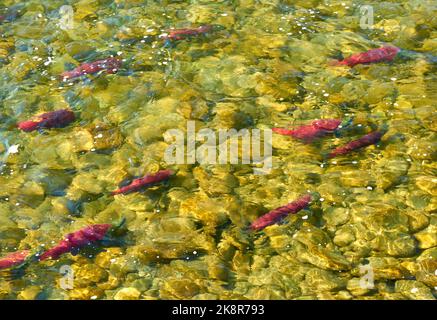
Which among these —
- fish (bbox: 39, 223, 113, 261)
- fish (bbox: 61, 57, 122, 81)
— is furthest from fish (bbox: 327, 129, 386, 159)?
fish (bbox: 61, 57, 122, 81)

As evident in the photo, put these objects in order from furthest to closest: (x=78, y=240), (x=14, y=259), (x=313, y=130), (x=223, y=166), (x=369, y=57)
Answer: (x=369, y=57) < (x=313, y=130) < (x=223, y=166) < (x=78, y=240) < (x=14, y=259)

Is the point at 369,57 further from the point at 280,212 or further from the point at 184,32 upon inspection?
the point at 280,212

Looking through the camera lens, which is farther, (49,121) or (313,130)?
(49,121)

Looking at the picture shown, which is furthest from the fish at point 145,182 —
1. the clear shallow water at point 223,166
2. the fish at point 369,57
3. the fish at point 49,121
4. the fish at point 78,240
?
the fish at point 369,57

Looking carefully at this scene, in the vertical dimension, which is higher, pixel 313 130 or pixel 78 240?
pixel 313 130

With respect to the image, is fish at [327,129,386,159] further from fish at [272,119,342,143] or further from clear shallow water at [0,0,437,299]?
fish at [272,119,342,143]

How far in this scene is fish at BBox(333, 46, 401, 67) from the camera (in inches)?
332

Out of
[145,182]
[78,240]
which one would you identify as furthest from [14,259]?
[145,182]

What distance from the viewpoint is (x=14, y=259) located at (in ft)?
19.7

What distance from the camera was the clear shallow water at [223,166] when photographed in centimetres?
570

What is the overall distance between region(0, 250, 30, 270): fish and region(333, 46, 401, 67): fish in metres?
4.69

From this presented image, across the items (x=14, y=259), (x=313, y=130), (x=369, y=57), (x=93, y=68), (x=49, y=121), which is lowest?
(x=14, y=259)

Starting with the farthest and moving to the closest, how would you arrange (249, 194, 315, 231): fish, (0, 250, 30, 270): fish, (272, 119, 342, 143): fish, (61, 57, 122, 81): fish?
(61, 57, 122, 81): fish
(272, 119, 342, 143): fish
(249, 194, 315, 231): fish
(0, 250, 30, 270): fish

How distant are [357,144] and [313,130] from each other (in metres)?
0.55
